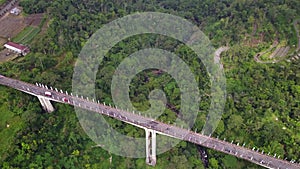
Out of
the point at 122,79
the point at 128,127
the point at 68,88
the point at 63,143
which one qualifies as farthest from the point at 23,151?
Answer: the point at 122,79

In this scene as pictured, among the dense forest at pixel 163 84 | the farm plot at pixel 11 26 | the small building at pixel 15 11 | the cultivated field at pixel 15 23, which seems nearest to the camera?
the dense forest at pixel 163 84

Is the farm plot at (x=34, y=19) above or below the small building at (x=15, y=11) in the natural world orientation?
below

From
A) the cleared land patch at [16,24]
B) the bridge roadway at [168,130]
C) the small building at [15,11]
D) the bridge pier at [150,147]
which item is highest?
the small building at [15,11]

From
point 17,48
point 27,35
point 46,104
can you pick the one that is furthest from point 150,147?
point 27,35

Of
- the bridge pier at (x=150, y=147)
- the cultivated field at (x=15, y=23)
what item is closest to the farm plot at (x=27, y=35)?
the cultivated field at (x=15, y=23)

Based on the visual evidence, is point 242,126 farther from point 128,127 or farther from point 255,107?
point 128,127

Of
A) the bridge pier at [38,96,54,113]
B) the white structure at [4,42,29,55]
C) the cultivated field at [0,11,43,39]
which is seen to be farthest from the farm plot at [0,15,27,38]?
the bridge pier at [38,96,54,113]

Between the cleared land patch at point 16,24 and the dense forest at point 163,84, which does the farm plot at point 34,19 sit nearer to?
the cleared land patch at point 16,24

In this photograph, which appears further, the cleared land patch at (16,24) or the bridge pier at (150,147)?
the cleared land patch at (16,24)
